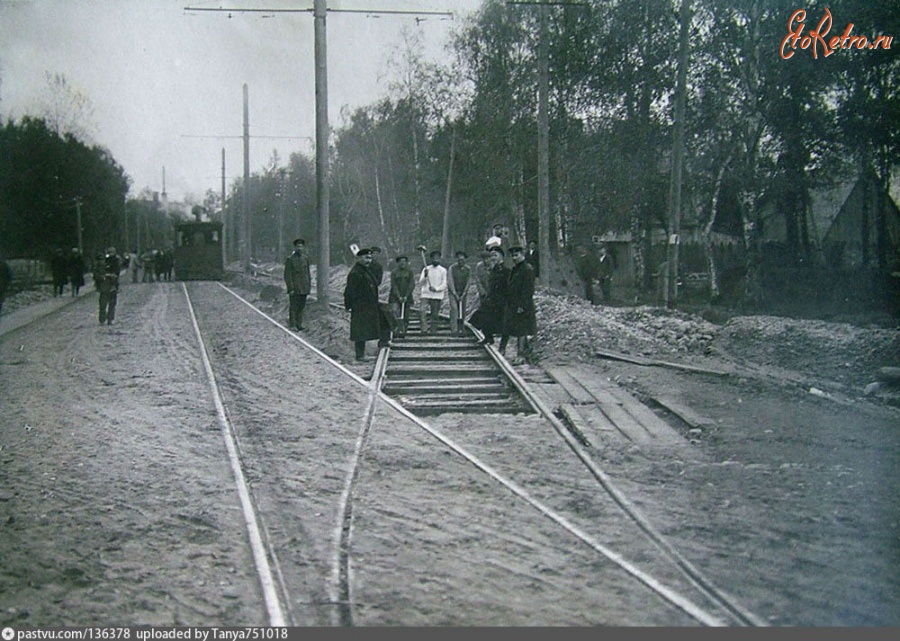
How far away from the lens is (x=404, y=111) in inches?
1369

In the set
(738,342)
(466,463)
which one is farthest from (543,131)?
(466,463)

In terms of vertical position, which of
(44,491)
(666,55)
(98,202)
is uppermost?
(666,55)

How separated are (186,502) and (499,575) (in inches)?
96.5

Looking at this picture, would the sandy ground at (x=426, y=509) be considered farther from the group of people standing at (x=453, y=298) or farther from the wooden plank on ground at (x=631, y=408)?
the group of people standing at (x=453, y=298)

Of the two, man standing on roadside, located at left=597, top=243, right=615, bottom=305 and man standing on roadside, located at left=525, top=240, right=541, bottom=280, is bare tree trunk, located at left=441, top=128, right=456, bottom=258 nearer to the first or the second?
man standing on roadside, located at left=597, top=243, right=615, bottom=305

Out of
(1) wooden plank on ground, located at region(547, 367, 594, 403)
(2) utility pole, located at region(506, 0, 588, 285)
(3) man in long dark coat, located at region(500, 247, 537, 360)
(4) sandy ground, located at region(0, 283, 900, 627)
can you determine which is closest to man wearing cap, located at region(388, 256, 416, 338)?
(3) man in long dark coat, located at region(500, 247, 537, 360)

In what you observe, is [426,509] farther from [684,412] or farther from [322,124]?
[322,124]

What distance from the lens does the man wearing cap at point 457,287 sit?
1385 centimetres

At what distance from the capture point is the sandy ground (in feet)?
13.1

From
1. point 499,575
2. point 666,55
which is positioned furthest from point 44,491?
point 666,55

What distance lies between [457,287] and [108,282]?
316 inches

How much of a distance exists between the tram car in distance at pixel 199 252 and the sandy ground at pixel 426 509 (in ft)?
107

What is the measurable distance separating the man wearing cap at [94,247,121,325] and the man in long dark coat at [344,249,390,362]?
7.16 meters

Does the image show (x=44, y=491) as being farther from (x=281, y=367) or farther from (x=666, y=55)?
(x=666, y=55)
